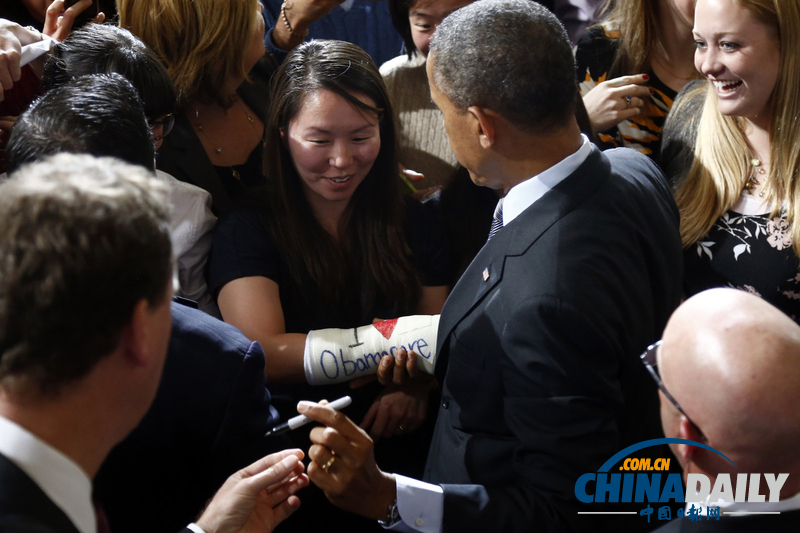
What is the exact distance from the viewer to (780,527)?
104 cm

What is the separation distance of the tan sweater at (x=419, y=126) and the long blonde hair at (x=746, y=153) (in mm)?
923

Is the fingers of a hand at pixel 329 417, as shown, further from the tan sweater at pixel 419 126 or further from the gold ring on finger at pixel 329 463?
the tan sweater at pixel 419 126

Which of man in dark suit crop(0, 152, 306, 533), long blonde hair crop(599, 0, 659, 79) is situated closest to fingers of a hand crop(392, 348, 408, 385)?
man in dark suit crop(0, 152, 306, 533)

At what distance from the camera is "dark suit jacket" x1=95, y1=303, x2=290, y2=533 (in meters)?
1.44

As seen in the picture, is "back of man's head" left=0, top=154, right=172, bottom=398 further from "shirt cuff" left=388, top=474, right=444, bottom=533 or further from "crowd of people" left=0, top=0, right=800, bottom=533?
"shirt cuff" left=388, top=474, right=444, bottom=533

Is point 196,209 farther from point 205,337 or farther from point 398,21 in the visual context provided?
point 398,21

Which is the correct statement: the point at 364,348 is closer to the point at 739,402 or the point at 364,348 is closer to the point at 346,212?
the point at 346,212

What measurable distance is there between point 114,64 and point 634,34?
1.84 meters

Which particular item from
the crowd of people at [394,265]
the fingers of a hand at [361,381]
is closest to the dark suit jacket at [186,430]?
the crowd of people at [394,265]

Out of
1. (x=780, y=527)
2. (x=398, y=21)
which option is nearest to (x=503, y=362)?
(x=780, y=527)

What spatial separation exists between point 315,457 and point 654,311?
32.6 inches

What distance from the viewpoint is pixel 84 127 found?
1.48 meters

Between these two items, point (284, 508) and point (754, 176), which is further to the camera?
point (754, 176)

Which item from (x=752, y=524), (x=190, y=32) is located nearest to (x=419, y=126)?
(x=190, y=32)
